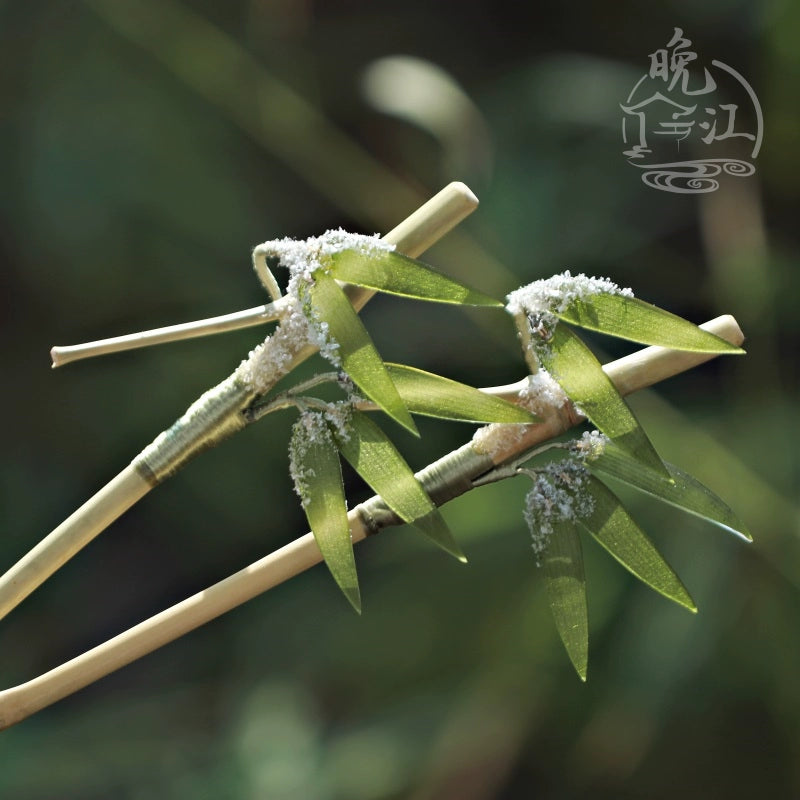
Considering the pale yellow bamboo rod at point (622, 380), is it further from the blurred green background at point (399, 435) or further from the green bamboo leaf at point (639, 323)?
the blurred green background at point (399, 435)

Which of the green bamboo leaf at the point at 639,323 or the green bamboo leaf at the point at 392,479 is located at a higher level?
the green bamboo leaf at the point at 639,323

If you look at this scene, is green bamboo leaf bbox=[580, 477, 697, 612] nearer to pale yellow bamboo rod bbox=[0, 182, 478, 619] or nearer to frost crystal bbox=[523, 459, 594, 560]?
frost crystal bbox=[523, 459, 594, 560]

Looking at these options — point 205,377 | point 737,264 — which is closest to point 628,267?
point 737,264

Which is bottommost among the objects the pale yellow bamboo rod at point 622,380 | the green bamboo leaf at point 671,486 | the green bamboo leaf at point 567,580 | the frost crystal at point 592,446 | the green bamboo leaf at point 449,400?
the green bamboo leaf at point 567,580

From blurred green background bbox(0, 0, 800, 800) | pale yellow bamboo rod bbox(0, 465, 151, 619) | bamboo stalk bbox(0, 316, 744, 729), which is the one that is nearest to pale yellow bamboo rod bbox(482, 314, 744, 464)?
bamboo stalk bbox(0, 316, 744, 729)

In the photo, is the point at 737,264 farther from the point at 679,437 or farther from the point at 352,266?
the point at 352,266

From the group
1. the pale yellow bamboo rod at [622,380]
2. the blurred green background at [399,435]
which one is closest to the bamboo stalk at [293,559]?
the pale yellow bamboo rod at [622,380]
